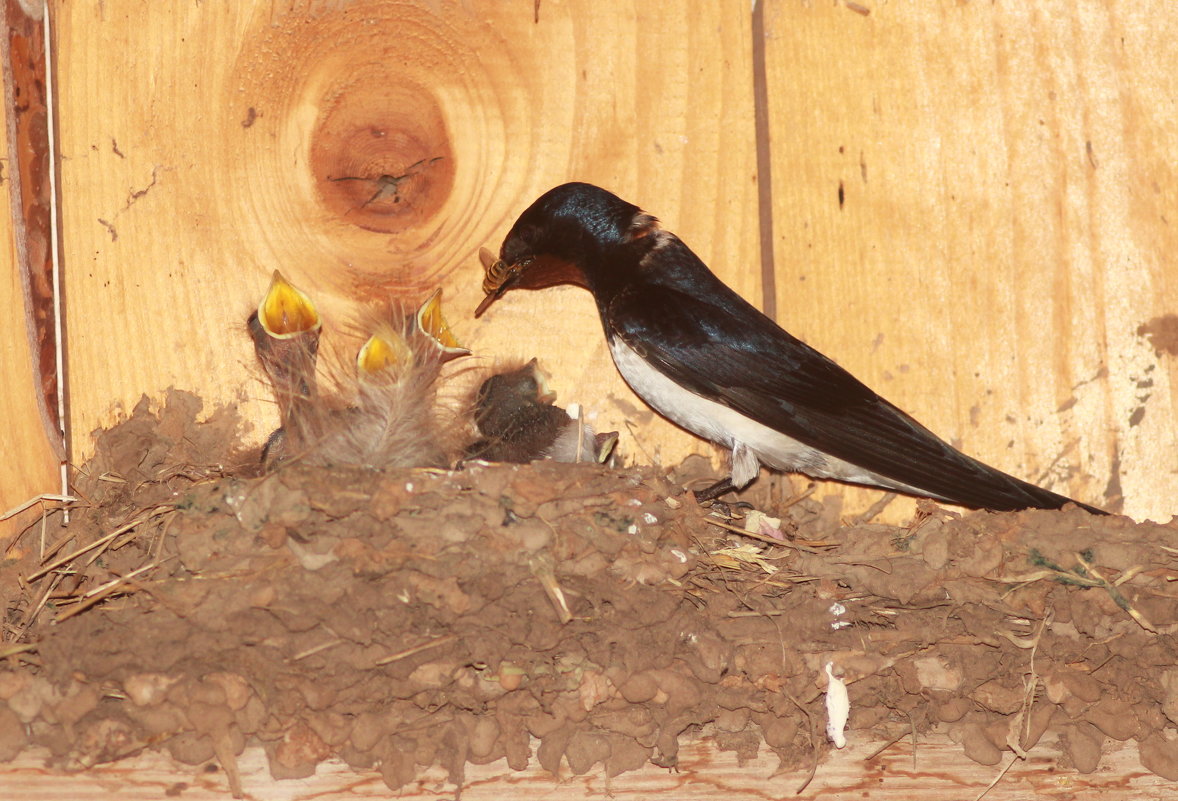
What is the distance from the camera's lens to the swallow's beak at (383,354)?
86.6 inches

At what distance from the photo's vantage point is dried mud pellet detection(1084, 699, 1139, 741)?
1982 millimetres

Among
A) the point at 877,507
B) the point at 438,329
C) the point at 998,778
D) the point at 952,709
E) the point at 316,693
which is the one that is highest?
the point at 438,329

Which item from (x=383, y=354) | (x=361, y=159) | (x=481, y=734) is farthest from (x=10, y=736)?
(x=361, y=159)

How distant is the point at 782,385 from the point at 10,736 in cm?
139

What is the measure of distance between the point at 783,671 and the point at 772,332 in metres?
0.72

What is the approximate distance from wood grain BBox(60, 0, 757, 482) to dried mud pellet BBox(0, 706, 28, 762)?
0.68 meters

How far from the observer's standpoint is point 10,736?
1737 millimetres

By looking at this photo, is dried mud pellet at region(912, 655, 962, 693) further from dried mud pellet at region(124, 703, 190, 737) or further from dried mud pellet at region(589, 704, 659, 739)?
dried mud pellet at region(124, 703, 190, 737)

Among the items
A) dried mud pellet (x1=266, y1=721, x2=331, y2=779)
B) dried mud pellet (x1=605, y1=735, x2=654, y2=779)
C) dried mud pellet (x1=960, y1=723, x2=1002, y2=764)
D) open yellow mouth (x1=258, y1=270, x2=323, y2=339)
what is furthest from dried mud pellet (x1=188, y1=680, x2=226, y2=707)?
dried mud pellet (x1=960, y1=723, x2=1002, y2=764)

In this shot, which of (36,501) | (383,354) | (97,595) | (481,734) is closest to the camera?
(97,595)

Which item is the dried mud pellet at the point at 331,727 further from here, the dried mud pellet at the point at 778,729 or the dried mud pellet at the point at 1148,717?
the dried mud pellet at the point at 1148,717

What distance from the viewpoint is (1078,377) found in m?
2.50

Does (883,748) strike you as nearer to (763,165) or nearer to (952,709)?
(952,709)

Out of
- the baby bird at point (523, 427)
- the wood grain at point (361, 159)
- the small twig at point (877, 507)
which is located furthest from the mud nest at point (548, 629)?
the wood grain at point (361, 159)
